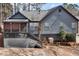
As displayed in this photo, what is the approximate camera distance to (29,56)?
1.74 meters

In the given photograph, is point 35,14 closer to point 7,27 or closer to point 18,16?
point 18,16

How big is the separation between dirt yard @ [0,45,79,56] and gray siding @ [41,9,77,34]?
142 millimetres

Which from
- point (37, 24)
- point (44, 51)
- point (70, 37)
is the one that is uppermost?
point (37, 24)

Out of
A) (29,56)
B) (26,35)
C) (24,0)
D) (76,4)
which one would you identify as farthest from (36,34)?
(76,4)

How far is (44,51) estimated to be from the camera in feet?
5.74

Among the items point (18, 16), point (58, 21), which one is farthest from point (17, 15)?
point (58, 21)

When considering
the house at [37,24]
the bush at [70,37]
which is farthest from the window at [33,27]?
the bush at [70,37]

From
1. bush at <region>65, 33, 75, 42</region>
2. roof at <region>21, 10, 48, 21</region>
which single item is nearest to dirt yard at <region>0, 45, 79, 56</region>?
bush at <region>65, 33, 75, 42</region>

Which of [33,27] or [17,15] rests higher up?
[17,15]

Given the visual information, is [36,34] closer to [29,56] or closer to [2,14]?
[29,56]

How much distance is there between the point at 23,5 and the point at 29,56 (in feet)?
1.40

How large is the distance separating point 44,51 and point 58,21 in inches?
10.9

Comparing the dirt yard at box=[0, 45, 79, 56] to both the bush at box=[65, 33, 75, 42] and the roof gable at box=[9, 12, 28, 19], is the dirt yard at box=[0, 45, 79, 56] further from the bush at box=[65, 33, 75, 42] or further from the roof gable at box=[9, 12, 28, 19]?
the roof gable at box=[9, 12, 28, 19]

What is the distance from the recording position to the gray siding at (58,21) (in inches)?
68.0
